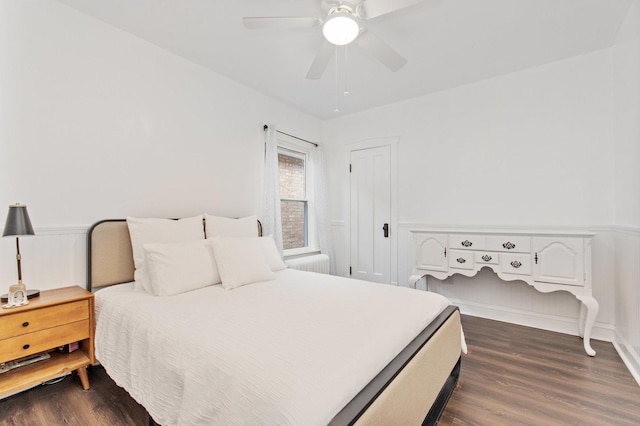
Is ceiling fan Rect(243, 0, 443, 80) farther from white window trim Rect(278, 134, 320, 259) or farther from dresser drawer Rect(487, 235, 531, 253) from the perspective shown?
white window trim Rect(278, 134, 320, 259)

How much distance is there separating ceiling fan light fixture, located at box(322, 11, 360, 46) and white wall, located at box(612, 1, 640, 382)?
2089 millimetres

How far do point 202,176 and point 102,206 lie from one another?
35.6 inches

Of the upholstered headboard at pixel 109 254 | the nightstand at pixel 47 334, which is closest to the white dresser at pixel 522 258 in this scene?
the upholstered headboard at pixel 109 254

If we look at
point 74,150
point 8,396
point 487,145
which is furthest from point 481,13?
point 8,396

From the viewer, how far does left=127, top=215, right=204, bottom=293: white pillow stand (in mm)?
2124

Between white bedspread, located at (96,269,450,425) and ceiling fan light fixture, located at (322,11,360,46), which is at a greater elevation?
ceiling fan light fixture, located at (322,11,360,46)

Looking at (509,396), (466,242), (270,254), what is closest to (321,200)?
(270,254)

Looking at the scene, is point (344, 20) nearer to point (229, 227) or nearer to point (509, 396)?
point (229, 227)

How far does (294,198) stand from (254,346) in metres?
3.00

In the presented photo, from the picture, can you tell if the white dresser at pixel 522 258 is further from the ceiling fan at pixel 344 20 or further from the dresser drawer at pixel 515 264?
the ceiling fan at pixel 344 20

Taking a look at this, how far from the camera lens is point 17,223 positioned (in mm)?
1659

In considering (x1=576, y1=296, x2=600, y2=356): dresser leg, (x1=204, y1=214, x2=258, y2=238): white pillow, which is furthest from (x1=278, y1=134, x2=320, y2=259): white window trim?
(x1=576, y1=296, x2=600, y2=356): dresser leg

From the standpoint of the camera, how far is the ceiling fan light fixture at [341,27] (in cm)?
170

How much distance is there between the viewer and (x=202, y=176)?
9.57 ft
